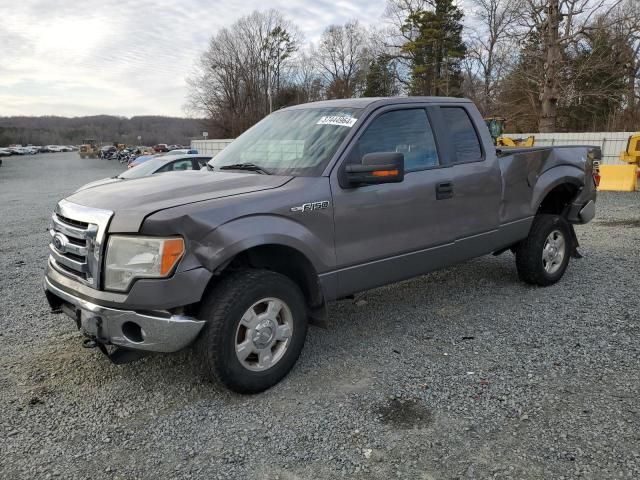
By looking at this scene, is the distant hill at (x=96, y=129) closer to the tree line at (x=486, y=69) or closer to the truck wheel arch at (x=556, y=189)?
the tree line at (x=486, y=69)

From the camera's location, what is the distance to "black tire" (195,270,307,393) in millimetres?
3041

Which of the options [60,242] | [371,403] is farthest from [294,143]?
[371,403]

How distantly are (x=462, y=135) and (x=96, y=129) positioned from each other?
183488mm

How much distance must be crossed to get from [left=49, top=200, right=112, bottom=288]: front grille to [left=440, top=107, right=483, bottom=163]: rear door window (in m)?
2.92

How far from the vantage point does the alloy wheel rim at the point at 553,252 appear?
5.41 m

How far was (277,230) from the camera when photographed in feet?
10.6

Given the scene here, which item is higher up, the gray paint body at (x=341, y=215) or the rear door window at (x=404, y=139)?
the rear door window at (x=404, y=139)

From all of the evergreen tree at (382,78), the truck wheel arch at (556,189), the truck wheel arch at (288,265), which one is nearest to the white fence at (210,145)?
the evergreen tree at (382,78)

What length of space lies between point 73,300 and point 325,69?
6919 centimetres

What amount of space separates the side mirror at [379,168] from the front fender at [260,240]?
478mm

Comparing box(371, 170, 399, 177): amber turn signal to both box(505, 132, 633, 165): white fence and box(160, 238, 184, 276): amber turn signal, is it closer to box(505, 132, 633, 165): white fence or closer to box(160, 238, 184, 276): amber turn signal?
box(160, 238, 184, 276): amber turn signal

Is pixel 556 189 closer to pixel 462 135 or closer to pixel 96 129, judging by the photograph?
pixel 462 135

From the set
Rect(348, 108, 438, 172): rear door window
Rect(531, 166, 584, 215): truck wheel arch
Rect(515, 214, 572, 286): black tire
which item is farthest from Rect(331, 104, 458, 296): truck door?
Rect(531, 166, 584, 215): truck wheel arch

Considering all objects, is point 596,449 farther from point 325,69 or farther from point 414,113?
point 325,69
